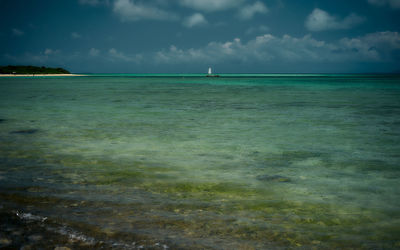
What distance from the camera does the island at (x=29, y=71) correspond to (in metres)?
130

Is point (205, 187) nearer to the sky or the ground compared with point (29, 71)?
nearer to the ground

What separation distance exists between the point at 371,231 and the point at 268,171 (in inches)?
116

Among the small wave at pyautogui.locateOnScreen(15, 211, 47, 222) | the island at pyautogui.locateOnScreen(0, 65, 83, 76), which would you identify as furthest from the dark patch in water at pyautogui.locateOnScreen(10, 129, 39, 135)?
the island at pyautogui.locateOnScreen(0, 65, 83, 76)

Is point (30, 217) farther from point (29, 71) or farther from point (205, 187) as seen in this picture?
point (29, 71)

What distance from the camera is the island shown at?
426 ft

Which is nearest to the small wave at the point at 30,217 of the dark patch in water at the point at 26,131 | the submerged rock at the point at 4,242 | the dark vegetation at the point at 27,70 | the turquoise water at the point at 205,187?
the turquoise water at the point at 205,187

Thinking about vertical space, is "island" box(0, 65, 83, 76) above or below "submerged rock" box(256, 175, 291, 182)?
above

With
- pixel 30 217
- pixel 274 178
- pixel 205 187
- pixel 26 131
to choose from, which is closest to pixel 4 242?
pixel 30 217

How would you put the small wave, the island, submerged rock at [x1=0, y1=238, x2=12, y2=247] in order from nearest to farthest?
submerged rock at [x1=0, y1=238, x2=12, y2=247] → the small wave → the island

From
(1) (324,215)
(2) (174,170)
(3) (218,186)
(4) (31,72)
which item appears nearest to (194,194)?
(3) (218,186)

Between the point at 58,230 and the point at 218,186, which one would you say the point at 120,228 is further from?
the point at 218,186

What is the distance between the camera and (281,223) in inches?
171

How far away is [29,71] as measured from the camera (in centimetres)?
14088

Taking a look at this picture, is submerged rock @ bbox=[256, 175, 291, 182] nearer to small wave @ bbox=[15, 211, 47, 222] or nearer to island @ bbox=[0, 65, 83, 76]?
small wave @ bbox=[15, 211, 47, 222]
